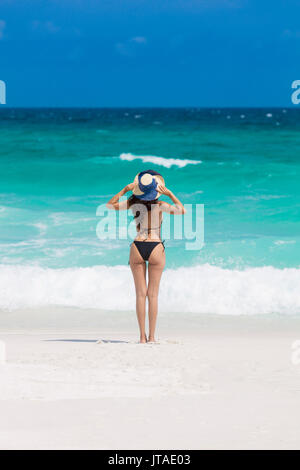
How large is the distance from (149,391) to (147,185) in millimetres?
2075

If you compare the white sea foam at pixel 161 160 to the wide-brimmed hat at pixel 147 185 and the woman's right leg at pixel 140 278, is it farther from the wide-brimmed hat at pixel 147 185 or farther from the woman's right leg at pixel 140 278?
the wide-brimmed hat at pixel 147 185

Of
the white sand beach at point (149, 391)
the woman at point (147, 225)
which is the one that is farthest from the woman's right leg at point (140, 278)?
the white sand beach at point (149, 391)

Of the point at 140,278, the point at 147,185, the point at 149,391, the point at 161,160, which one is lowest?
the point at 149,391

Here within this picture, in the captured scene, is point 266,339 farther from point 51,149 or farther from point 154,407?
point 51,149

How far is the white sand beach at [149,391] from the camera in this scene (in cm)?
447

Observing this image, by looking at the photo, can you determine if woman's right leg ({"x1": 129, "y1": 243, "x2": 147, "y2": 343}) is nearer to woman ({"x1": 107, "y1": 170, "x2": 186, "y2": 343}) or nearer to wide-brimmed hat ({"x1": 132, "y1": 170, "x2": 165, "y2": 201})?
woman ({"x1": 107, "y1": 170, "x2": 186, "y2": 343})

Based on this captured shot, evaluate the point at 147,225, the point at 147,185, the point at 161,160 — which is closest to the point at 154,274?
the point at 147,225

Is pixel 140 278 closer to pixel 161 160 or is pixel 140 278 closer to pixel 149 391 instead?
pixel 149 391

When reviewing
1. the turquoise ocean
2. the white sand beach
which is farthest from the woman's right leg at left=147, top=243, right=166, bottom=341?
the turquoise ocean

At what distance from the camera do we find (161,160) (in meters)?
27.9

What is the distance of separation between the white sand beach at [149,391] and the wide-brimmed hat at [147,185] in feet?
4.52

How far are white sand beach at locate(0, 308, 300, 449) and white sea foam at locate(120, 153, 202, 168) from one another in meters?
19.0

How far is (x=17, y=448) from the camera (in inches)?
168

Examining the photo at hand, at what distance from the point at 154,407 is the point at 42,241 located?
9.12 metres
